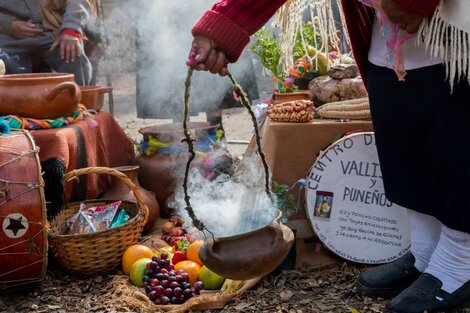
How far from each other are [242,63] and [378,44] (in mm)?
3083

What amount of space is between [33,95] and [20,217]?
0.92 metres

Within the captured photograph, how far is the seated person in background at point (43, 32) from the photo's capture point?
16.2 ft

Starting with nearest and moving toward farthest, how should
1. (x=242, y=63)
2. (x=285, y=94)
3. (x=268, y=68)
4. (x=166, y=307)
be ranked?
1. (x=166, y=307)
2. (x=285, y=94)
3. (x=268, y=68)
4. (x=242, y=63)

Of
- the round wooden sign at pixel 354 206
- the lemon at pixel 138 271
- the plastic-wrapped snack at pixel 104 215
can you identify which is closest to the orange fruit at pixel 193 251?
the lemon at pixel 138 271

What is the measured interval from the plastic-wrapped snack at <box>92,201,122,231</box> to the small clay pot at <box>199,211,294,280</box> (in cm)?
159

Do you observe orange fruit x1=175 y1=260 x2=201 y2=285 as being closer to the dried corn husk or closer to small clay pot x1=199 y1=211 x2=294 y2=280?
the dried corn husk

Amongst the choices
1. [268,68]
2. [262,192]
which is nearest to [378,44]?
[262,192]

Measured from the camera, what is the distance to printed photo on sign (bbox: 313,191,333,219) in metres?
3.25

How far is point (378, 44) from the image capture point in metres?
2.53

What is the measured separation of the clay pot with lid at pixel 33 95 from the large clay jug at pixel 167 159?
83cm

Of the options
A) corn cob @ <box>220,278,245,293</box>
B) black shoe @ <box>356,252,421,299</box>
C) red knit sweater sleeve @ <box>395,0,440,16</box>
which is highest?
red knit sweater sleeve @ <box>395,0,440,16</box>

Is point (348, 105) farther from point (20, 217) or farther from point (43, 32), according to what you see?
point (43, 32)

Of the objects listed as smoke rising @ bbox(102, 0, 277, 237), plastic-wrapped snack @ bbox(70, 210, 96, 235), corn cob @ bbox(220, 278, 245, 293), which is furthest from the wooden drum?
smoke rising @ bbox(102, 0, 277, 237)

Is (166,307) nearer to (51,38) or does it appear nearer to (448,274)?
(448,274)
